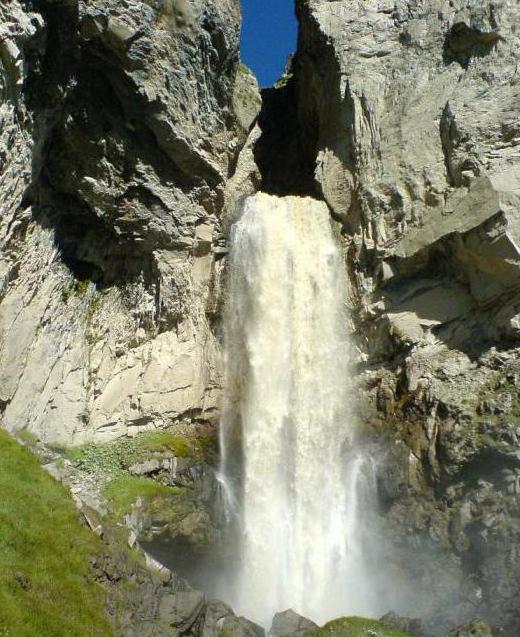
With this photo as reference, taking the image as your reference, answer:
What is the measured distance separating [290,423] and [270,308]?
427cm

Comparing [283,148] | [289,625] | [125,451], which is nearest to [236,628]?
[289,625]

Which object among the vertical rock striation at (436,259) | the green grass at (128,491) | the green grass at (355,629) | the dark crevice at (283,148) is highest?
the dark crevice at (283,148)

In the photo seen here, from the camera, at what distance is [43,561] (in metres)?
12.0

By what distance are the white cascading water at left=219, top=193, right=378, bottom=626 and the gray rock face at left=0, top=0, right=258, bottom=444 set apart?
1320 millimetres

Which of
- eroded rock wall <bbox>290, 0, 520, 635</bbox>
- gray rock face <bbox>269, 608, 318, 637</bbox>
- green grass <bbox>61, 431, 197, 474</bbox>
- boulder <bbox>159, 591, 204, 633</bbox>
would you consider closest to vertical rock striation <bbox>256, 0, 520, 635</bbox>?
eroded rock wall <bbox>290, 0, 520, 635</bbox>

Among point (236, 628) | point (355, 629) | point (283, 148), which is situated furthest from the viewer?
point (283, 148)

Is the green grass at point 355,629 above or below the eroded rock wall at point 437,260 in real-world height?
below

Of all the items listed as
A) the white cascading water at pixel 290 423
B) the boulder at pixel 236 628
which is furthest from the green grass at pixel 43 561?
the white cascading water at pixel 290 423

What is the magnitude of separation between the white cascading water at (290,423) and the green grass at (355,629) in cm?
412

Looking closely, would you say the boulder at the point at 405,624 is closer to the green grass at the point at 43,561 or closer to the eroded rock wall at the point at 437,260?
the eroded rock wall at the point at 437,260

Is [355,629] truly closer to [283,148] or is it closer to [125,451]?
[125,451]

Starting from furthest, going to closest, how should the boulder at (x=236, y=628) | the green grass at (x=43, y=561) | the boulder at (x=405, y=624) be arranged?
the boulder at (x=405, y=624), the boulder at (x=236, y=628), the green grass at (x=43, y=561)

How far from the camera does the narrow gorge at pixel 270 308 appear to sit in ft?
60.3

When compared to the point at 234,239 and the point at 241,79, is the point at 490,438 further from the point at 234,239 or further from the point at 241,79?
the point at 241,79
